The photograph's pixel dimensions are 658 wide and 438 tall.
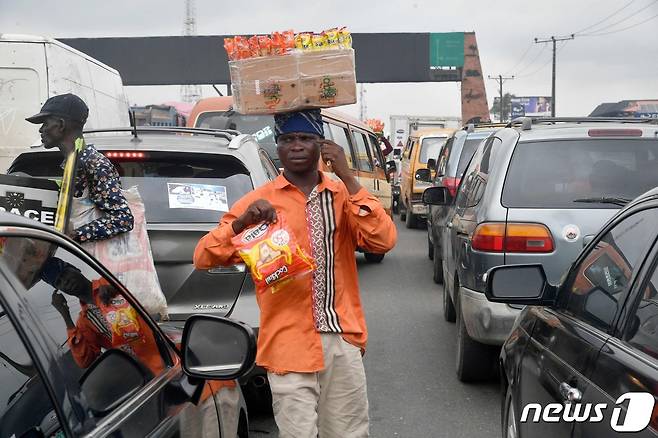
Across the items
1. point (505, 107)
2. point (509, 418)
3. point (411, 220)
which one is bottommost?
point (505, 107)

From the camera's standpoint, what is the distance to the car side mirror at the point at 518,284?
3.58 metres

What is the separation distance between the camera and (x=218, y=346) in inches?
114

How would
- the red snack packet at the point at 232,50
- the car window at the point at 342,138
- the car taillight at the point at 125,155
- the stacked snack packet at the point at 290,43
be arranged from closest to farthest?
the stacked snack packet at the point at 290,43 < the red snack packet at the point at 232,50 < the car taillight at the point at 125,155 < the car window at the point at 342,138

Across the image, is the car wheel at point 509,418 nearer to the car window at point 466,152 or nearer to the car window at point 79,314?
the car window at point 79,314

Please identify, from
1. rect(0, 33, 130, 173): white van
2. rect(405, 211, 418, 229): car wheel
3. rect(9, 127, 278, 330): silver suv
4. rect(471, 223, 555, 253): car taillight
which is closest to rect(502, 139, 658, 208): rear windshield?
rect(471, 223, 555, 253): car taillight

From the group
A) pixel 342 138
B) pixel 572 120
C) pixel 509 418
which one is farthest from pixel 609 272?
pixel 342 138

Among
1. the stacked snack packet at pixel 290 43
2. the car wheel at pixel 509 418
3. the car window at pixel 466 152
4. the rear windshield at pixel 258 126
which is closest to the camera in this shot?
the car wheel at pixel 509 418

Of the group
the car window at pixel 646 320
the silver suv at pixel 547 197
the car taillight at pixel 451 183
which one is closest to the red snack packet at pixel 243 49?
the car window at pixel 646 320

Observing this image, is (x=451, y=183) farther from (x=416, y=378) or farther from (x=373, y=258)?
(x=416, y=378)

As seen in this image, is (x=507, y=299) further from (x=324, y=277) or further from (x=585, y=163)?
(x=585, y=163)

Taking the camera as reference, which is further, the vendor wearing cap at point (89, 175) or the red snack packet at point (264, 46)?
the vendor wearing cap at point (89, 175)

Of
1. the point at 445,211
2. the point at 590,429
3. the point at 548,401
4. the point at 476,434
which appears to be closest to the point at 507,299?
the point at 548,401

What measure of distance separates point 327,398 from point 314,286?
461 mm

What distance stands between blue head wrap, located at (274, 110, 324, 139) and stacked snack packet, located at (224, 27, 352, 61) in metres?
0.34
